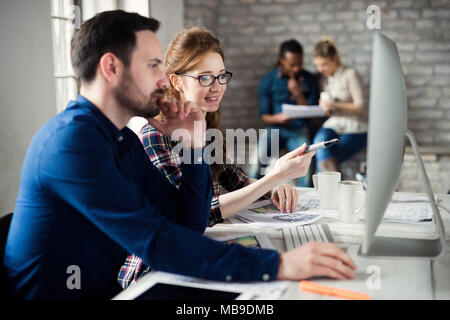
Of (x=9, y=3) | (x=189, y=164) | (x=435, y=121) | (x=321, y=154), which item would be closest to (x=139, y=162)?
(x=189, y=164)

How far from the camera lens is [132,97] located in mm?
1070

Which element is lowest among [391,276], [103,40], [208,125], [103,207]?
[391,276]

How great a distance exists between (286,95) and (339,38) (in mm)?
884

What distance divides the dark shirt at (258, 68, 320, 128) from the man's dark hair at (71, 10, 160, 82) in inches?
124

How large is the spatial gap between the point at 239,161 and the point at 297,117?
70 centimetres

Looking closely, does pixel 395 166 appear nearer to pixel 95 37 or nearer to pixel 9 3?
pixel 95 37

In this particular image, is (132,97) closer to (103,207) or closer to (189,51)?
(103,207)

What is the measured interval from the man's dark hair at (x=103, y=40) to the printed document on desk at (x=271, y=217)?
58cm

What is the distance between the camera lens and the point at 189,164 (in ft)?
4.12

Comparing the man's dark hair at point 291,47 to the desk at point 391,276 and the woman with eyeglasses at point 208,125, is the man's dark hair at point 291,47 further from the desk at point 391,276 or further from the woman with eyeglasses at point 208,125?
the desk at point 391,276

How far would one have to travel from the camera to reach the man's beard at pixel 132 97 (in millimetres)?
1058

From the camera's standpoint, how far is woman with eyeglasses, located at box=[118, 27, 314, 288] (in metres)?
1.42

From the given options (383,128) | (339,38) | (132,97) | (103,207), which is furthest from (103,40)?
(339,38)

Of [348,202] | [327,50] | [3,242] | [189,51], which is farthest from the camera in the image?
[327,50]
